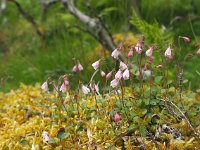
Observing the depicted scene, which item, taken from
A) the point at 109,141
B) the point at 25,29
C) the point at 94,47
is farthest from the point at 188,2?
the point at 109,141

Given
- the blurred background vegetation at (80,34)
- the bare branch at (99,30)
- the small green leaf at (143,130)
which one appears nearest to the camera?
the small green leaf at (143,130)

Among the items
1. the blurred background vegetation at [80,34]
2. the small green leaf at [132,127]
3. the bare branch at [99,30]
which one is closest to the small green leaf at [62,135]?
the small green leaf at [132,127]

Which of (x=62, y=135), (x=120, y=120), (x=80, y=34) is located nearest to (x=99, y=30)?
(x=80, y=34)

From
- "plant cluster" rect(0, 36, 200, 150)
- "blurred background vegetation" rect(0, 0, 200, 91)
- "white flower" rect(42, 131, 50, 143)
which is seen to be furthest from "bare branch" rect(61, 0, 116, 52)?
"white flower" rect(42, 131, 50, 143)

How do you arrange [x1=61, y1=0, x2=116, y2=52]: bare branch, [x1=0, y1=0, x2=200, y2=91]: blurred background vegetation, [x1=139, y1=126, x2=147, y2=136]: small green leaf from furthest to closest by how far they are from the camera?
[x1=61, y1=0, x2=116, y2=52]: bare branch → [x1=0, y1=0, x2=200, y2=91]: blurred background vegetation → [x1=139, y1=126, x2=147, y2=136]: small green leaf

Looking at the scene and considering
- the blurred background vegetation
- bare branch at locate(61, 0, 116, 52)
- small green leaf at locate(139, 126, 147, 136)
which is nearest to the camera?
small green leaf at locate(139, 126, 147, 136)

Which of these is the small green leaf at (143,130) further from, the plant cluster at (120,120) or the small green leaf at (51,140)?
the small green leaf at (51,140)

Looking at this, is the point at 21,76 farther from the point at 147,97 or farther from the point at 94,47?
the point at 147,97

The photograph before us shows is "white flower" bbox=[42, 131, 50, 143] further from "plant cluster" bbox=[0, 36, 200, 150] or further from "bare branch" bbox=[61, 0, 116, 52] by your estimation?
"bare branch" bbox=[61, 0, 116, 52]

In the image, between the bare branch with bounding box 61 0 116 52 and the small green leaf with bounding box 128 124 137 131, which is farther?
the bare branch with bounding box 61 0 116 52
